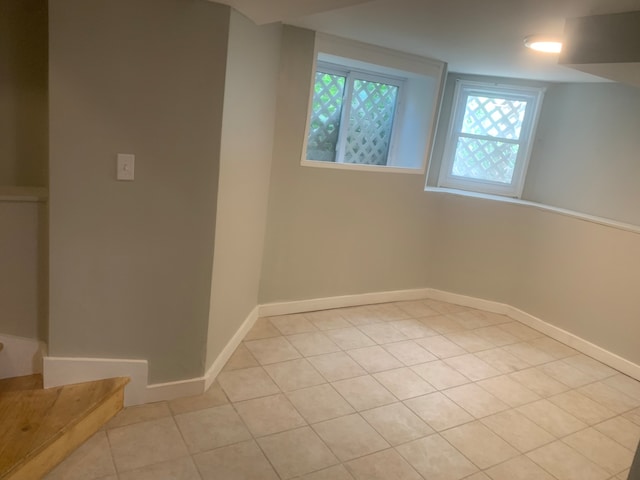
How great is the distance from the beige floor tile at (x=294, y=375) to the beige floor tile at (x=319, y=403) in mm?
53

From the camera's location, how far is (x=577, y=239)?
140 inches

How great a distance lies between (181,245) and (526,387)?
2304 millimetres

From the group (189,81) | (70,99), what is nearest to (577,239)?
(189,81)

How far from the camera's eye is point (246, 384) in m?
2.60

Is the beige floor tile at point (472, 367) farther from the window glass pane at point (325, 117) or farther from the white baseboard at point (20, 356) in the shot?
the white baseboard at point (20, 356)

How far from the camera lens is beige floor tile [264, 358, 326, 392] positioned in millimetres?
2656

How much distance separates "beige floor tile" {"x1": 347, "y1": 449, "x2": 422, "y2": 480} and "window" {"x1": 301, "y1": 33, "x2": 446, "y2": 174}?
6.50 ft

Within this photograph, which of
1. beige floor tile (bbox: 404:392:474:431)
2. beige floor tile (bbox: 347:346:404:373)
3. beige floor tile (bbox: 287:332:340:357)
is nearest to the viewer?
beige floor tile (bbox: 404:392:474:431)

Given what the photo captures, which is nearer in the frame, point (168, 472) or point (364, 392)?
point (168, 472)

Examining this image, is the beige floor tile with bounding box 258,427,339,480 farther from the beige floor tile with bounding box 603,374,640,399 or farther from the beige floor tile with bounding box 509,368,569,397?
the beige floor tile with bounding box 603,374,640,399

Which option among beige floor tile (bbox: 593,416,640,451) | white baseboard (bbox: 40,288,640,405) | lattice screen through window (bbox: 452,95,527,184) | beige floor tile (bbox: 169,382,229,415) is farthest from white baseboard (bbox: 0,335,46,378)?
lattice screen through window (bbox: 452,95,527,184)

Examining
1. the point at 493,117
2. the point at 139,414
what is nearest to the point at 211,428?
the point at 139,414

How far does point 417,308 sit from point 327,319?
3.02ft

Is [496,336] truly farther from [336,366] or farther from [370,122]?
[370,122]
